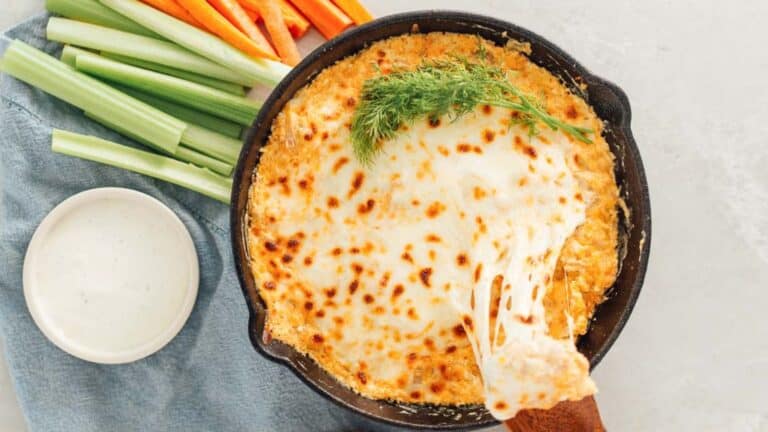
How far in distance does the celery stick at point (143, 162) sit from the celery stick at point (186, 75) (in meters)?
0.33

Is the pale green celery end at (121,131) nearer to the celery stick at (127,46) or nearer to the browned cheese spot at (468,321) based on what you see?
the celery stick at (127,46)

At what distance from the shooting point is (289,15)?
11.9 ft

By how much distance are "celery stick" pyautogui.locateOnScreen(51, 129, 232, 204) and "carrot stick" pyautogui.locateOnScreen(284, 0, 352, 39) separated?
2.31ft

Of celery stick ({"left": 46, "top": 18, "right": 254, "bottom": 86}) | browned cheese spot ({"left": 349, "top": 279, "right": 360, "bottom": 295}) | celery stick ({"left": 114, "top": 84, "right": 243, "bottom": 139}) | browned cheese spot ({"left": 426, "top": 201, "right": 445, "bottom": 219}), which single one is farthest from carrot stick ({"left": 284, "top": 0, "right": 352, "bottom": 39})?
browned cheese spot ({"left": 349, "top": 279, "right": 360, "bottom": 295})

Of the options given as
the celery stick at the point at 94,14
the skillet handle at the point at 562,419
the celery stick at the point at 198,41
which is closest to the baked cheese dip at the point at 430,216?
the skillet handle at the point at 562,419

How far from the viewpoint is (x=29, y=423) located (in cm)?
368

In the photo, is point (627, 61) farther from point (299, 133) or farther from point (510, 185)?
point (299, 133)

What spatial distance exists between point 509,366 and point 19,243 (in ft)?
6.60

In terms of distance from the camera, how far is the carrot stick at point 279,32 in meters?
3.55

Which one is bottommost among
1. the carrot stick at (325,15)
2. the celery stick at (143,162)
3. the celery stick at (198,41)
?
the celery stick at (143,162)

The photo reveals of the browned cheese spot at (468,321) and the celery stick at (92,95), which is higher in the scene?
the browned cheese spot at (468,321)

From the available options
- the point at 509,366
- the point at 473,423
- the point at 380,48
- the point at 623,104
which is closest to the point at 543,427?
the point at 473,423

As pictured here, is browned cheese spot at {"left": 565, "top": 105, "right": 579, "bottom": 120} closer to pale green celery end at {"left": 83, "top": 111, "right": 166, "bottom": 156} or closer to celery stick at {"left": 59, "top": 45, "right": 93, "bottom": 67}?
pale green celery end at {"left": 83, "top": 111, "right": 166, "bottom": 156}

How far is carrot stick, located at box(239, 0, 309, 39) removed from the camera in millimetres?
3607
